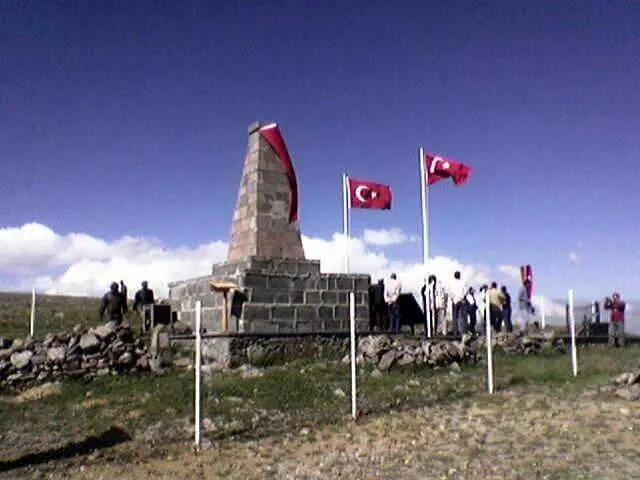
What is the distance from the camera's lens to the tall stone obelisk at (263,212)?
16.5 meters

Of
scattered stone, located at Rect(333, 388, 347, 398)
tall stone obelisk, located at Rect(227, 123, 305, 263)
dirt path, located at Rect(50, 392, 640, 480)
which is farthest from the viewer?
tall stone obelisk, located at Rect(227, 123, 305, 263)

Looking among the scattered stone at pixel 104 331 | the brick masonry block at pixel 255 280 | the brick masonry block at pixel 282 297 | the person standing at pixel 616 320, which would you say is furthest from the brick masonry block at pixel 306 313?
the person standing at pixel 616 320

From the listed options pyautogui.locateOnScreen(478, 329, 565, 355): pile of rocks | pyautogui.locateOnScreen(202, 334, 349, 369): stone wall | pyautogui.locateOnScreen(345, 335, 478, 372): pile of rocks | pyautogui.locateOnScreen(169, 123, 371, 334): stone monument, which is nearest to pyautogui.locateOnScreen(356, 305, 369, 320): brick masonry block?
pyautogui.locateOnScreen(169, 123, 371, 334): stone monument

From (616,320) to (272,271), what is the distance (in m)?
12.1

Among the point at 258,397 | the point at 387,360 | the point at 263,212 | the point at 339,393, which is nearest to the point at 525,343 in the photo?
the point at 387,360

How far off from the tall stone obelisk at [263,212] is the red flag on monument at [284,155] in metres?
0.06

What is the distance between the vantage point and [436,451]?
26.8ft

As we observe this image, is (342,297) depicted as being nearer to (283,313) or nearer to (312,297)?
(312,297)

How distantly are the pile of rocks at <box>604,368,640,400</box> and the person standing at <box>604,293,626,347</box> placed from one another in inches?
373

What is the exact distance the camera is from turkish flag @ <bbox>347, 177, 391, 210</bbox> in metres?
20.7

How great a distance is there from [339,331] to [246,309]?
2.62m

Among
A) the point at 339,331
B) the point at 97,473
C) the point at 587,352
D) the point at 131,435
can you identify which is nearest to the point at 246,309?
the point at 339,331

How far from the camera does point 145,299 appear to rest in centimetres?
2106

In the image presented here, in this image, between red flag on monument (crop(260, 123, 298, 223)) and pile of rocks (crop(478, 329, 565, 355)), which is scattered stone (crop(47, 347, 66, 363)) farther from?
pile of rocks (crop(478, 329, 565, 355))
